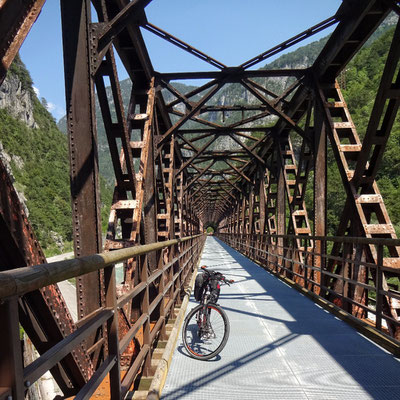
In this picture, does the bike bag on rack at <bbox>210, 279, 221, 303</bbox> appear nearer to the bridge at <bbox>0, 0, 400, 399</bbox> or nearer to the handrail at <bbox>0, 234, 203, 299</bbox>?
the bridge at <bbox>0, 0, 400, 399</bbox>

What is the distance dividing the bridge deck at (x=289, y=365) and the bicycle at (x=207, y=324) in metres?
0.16

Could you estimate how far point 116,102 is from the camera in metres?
5.25

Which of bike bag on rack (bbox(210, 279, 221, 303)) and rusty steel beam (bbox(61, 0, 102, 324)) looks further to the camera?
bike bag on rack (bbox(210, 279, 221, 303))

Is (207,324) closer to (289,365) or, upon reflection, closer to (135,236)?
(289,365)

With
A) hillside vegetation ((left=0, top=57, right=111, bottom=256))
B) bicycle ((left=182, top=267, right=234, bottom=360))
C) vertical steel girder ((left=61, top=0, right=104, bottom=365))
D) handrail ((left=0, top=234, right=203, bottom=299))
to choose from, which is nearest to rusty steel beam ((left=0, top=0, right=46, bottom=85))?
handrail ((left=0, top=234, right=203, bottom=299))

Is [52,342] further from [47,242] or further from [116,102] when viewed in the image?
[47,242]

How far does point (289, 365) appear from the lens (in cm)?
385

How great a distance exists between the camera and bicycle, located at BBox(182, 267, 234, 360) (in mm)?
4359

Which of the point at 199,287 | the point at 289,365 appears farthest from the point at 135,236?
the point at 289,365

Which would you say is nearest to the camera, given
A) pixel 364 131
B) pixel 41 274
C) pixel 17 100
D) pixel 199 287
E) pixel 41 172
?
pixel 41 274

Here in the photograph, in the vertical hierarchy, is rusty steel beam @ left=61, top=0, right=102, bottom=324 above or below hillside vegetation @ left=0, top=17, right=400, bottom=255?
below

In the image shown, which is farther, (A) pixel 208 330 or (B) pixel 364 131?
(B) pixel 364 131

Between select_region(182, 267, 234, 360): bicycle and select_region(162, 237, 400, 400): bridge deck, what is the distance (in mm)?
161

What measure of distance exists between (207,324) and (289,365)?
1150 mm
